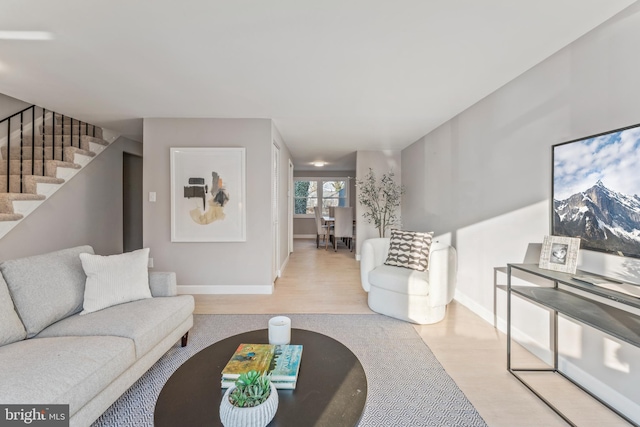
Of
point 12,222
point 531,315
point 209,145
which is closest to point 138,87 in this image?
point 209,145

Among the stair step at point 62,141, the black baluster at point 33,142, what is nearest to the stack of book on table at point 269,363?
the black baluster at point 33,142

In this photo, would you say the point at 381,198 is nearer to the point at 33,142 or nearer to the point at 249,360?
the point at 249,360

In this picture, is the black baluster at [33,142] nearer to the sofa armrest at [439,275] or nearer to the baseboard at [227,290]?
the baseboard at [227,290]

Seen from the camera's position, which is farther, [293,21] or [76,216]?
[76,216]

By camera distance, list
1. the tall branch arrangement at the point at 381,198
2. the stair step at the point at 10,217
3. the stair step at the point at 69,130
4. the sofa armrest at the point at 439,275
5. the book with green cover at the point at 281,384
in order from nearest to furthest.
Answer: the book with green cover at the point at 281,384 < the sofa armrest at the point at 439,275 < the stair step at the point at 10,217 < the stair step at the point at 69,130 < the tall branch arrangement at the point at 381,198

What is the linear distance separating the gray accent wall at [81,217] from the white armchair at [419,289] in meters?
4.03

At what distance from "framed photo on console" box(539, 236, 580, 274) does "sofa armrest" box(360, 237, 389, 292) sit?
5.13ft

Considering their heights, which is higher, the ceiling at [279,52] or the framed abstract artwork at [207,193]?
the ceiling at [279,52]

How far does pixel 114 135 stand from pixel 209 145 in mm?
2139

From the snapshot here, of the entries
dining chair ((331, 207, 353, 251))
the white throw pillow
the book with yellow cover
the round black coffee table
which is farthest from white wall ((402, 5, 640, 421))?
the white throw pillow

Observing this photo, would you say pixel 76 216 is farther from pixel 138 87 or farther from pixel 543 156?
pixel 543 156

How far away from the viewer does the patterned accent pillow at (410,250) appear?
9.98 ft

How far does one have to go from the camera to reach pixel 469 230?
126 inches

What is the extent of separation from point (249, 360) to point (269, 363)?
0.32 ft
